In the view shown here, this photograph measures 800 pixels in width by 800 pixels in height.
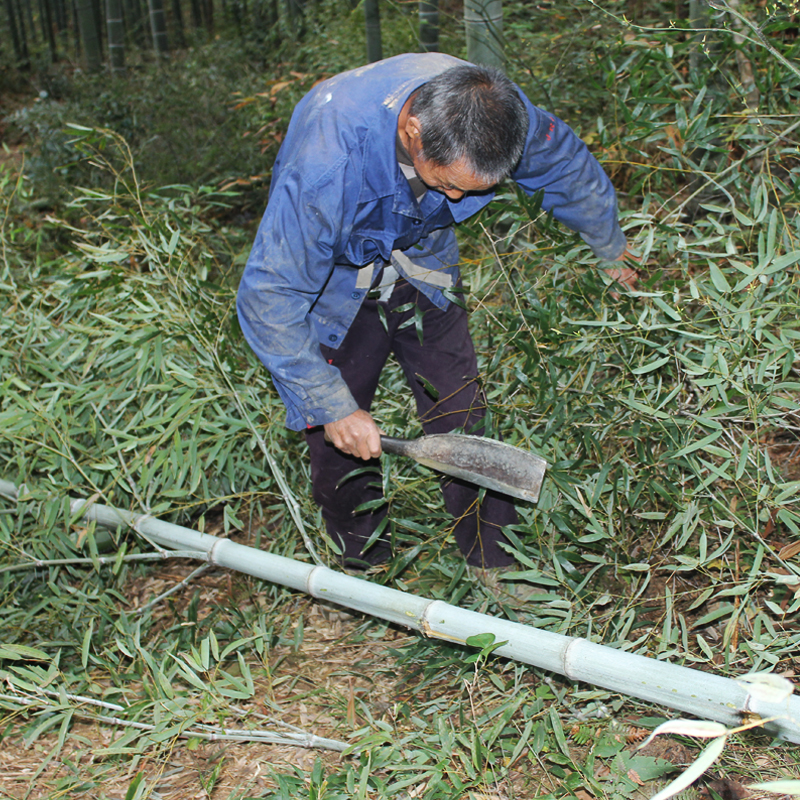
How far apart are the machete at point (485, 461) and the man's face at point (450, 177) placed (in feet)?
2.02

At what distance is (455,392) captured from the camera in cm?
237

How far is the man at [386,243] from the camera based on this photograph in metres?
1.79

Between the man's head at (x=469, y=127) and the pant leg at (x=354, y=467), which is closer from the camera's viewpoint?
the man's head at (x=469, y=127)

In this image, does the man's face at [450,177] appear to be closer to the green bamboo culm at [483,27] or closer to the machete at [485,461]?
the machete at [485,461]

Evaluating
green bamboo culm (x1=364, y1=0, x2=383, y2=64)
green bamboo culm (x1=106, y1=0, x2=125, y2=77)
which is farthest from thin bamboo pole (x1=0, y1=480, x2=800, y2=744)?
green bamboo culm (x1=106, y1=0, x2=125, y2=77)

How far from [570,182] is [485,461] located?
0.87m

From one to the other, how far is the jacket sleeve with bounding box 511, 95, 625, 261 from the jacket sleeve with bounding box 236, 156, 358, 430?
1.86 ft

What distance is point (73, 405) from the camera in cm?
290

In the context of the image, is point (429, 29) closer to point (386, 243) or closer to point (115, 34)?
point (386, 243)

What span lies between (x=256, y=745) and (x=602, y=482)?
1.18m

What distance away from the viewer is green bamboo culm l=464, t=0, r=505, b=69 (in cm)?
304

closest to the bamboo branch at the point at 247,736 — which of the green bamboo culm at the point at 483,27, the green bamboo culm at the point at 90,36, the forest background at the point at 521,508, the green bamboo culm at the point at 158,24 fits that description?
the forest background at the point at 521,508

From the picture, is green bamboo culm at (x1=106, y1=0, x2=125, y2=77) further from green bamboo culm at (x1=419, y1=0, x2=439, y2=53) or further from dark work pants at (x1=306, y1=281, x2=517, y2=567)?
dark work pants at (x1=306, y1=281, x2=517, y2=567)

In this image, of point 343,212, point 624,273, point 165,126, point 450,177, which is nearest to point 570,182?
point 624,273
